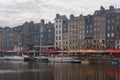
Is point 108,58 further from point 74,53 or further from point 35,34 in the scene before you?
point 35,34

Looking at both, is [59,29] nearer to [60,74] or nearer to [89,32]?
[89,32]

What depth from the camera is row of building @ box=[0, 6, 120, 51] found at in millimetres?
139125

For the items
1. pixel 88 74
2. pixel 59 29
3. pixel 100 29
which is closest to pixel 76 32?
pixel 59 29

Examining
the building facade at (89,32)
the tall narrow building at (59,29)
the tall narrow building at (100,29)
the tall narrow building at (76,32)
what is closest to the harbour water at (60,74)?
the tall narrow building at (100,29)

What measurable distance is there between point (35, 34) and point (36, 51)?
38.1 ft

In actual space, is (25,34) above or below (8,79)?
above

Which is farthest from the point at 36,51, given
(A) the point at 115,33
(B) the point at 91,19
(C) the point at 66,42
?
(A) the point at 115,33

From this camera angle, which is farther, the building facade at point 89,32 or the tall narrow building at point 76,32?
the tall narrow building at point 76,32

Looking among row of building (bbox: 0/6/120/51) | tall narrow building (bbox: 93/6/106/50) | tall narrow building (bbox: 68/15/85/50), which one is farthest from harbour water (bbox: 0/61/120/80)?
tall narrow building (bbox: 68/15/85/50)

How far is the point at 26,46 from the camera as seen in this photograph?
7367 inches

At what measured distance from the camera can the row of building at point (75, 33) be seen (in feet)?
456

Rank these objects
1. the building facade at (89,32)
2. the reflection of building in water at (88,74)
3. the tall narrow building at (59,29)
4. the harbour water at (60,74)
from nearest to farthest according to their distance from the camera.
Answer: the reflection of building in water at (88,74), the harbour water at (60,74), the building facade at (89,32), the tall narrow building at (59,29)

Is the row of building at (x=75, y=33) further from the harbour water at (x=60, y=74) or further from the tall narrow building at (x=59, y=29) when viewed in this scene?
the harbour water at (x=60, y=74)

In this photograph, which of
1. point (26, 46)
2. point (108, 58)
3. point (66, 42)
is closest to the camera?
point (108, 58)
